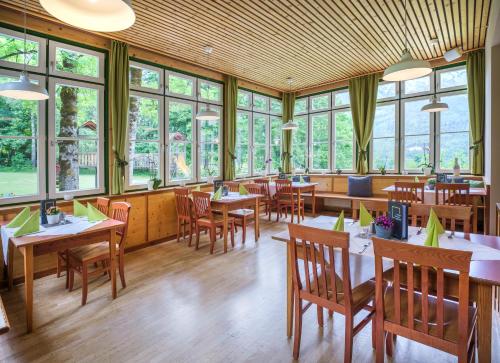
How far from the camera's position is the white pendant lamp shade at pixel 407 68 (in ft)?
8.45

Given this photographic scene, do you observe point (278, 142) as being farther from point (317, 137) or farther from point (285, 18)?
point (285, 18)

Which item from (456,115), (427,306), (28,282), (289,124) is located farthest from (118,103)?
(456,115)

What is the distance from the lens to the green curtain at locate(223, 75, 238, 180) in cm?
641

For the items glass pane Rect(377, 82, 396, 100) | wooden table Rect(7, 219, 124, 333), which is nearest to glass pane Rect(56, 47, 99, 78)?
wooden table Rect(7, 219, 124, 333)

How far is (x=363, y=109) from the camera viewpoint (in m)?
6.80

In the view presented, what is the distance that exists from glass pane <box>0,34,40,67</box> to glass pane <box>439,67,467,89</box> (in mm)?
7033

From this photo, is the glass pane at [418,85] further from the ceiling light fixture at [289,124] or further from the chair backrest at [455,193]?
the chair backrest at [455,193]

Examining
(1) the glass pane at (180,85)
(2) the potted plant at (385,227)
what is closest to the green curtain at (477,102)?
(2) the potted plant at (385,227)

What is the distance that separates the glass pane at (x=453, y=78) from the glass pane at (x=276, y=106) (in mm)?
3807

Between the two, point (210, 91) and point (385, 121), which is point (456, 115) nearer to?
point (385, 121)

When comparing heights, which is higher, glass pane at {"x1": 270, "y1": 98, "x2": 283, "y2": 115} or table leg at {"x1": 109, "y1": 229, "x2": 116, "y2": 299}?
glass pane at {"x1": 270, "y1": 98, "x2": 283, "y2": 115}

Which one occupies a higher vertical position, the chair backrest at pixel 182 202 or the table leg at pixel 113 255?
the chair backrest at pixel 182 202

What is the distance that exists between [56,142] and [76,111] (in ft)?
1.75

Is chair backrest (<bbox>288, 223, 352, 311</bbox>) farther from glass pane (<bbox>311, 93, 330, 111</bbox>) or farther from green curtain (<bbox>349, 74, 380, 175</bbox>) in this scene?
glass pane (<bbox>311, 93, 330, 111</bbox>)
